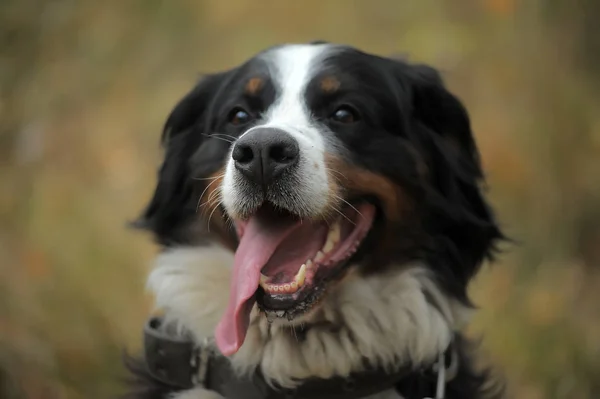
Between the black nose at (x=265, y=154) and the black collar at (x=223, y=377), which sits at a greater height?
the black nose at (x=265, y=154)

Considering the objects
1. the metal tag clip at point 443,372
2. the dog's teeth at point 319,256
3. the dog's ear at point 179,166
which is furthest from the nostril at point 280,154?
the metal tag clip at point 443,372

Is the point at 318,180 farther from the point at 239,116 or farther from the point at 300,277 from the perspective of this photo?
the point at 239,116

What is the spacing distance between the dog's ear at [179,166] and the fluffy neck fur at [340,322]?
0.78 feet

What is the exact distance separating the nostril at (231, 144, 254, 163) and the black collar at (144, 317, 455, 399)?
2.02 feet

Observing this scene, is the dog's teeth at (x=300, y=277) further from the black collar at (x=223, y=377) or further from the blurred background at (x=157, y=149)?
the blurred background at (x=157, y=149)

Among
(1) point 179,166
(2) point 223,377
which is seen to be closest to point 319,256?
(2) point 223,377

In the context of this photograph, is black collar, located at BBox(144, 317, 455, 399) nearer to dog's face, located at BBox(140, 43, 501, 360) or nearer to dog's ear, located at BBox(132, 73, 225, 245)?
dog's face, located at BBox(140, 43, 501, 360)

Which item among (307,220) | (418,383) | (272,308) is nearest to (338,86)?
(307,220)

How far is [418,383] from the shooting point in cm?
191

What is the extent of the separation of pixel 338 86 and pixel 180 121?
727 millimetres

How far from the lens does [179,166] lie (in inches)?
92.4

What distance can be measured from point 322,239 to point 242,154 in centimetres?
38

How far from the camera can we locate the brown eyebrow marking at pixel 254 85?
82.4 inches

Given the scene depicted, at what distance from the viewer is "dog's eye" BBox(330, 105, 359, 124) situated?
2.05 m
